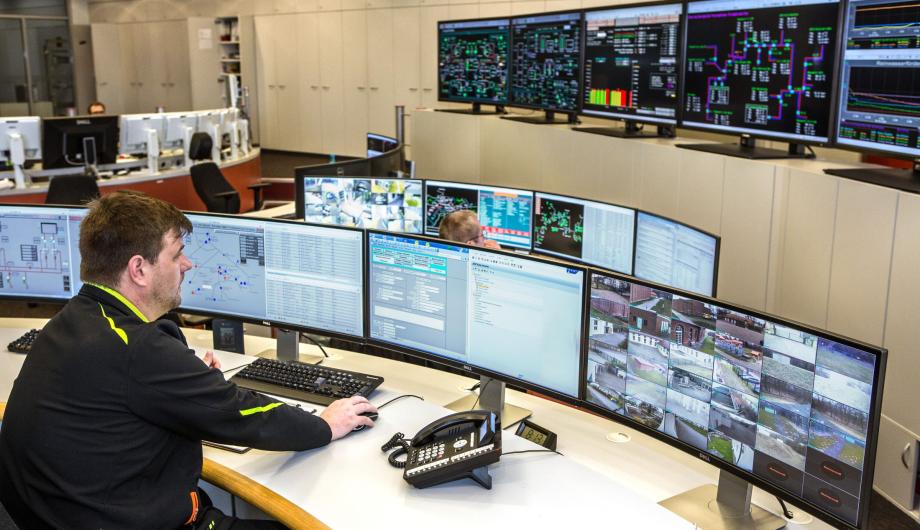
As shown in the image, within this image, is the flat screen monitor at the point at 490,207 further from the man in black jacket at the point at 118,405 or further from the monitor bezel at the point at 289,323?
the man in black jacket at the point at 118,405

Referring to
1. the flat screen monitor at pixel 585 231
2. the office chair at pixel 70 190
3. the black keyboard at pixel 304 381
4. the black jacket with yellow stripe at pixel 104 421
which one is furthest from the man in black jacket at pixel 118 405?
the office chair at pixel 70 190

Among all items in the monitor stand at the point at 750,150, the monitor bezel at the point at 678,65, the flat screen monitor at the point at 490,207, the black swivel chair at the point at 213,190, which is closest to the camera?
the monitor stand at the point at 750,150

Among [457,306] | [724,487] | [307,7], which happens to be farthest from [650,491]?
[307,7]

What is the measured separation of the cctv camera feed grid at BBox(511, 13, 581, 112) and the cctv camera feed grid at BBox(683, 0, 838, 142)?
1.22 metres

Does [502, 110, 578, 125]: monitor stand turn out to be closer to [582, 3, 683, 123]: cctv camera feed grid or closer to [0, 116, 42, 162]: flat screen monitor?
[582, 3, 683, 123]: cctv camera feed grid

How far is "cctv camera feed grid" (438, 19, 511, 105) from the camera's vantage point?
5.93 metres

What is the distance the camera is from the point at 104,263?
1793 mm

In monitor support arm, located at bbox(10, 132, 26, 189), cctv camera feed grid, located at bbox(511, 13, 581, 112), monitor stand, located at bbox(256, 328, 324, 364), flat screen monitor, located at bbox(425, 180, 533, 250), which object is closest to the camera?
monitor stand, located at bbox(256, 328, 324, 364)

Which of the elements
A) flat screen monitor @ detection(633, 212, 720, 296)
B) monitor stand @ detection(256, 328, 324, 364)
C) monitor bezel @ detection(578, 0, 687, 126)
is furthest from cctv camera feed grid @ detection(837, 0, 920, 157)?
monitor stand @ detection(256, 328, 324, 364)

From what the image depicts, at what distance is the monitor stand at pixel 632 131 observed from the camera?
4.15m

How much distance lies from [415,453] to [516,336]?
428mm

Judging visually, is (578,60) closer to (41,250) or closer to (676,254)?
(676,254)

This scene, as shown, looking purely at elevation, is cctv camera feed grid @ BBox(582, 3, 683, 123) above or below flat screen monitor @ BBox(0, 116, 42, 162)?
above

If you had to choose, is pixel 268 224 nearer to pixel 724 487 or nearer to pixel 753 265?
pixel 724 487
